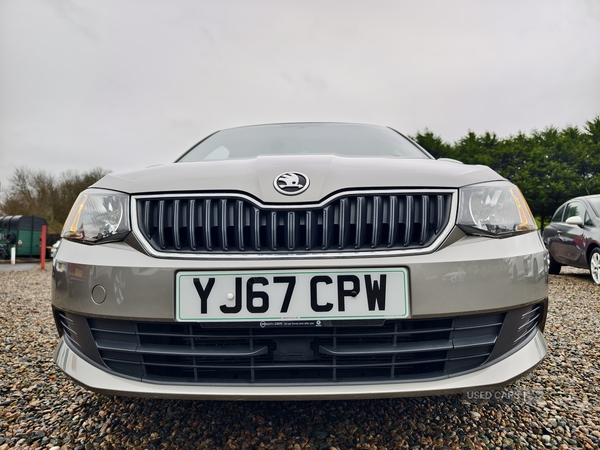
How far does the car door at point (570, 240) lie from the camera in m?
6.31

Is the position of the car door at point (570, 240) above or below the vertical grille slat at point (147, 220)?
below

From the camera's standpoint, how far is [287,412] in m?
1.75

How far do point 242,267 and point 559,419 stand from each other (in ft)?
4.79

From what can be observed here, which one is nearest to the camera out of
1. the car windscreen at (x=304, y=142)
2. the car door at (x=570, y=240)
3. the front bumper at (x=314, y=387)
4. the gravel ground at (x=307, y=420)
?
the front bumper at (x=314, y=387)

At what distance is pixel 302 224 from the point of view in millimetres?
1421

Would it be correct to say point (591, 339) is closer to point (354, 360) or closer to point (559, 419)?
point (559, 419)

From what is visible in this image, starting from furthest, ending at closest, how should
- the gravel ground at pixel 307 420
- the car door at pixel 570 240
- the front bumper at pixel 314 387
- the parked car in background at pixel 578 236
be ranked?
the car door at pixel 570 240, the parked car in background at pixel 578 236, the gravel ground at pixel 307 420, the front bumper at pixel 314 387

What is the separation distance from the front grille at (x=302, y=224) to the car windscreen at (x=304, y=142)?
930 mm

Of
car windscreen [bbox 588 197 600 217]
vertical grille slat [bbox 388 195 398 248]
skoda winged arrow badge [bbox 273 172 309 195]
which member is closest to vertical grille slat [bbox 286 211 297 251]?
skoda winged arrow badge [bbox 273 172 309 195]

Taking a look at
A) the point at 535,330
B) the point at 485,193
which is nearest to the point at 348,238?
the point at 485,193

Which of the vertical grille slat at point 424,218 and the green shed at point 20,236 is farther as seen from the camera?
the green shed at point 20,236

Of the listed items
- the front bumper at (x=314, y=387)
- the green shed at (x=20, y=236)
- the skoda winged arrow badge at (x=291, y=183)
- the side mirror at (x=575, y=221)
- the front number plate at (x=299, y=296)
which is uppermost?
the skoda winged arrow badge at (x=291, y=183)

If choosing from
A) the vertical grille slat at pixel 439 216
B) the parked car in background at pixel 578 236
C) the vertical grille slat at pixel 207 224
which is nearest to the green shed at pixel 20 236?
the parked car in background at pixel 578 236

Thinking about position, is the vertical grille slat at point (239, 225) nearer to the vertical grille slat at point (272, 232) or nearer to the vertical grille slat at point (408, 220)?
the vertical grille slat at point (272, 232)
